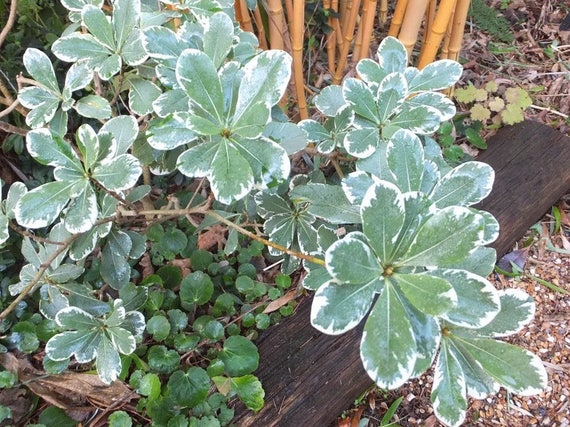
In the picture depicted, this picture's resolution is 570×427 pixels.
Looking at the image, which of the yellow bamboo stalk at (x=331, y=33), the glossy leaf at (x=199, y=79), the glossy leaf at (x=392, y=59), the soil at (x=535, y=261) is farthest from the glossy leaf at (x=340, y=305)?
the yellow bamboo stalk at (x=331, y=33)

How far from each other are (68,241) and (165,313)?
15.6 inches

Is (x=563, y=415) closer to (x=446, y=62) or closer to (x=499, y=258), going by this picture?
(x=499, y=258)

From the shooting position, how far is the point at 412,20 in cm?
141

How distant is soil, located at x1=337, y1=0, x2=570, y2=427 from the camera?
138cm

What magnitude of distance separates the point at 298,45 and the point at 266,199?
0.55m

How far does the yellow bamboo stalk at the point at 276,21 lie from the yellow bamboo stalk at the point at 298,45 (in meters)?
0.04

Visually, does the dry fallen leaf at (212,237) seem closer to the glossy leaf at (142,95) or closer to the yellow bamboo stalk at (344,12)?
the glossy leaf at (142,95)

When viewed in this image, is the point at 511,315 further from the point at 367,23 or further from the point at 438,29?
the point at 367,23

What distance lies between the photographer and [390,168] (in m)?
0.80

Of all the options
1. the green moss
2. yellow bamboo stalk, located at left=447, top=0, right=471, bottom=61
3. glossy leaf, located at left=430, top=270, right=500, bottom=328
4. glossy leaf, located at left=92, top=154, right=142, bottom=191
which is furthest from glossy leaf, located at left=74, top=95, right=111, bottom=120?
the green moss

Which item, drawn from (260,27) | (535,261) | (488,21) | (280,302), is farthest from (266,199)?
(488,21)

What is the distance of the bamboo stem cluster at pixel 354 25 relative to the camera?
139cm

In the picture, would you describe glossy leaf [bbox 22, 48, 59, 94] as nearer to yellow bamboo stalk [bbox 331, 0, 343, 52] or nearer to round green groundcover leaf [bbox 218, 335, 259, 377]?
round green groundcover leaf [bbox 218, 335, 259, 377]

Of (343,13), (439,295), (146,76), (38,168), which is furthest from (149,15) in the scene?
(343,13)
